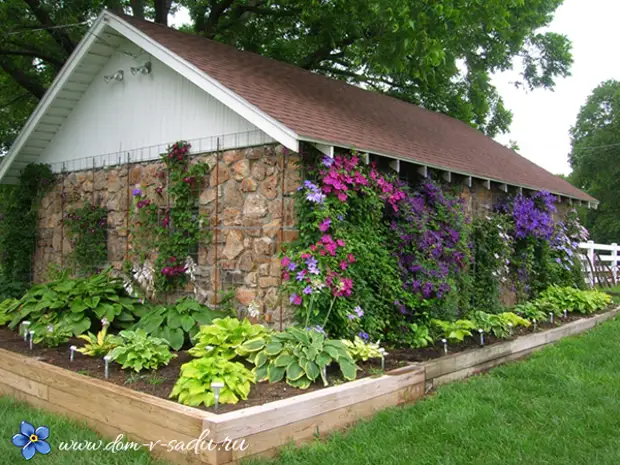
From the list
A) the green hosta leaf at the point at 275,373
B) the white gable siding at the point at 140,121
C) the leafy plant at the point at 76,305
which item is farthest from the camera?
the white gable siding at the point at 140,121

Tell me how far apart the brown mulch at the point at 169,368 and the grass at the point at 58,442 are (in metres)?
0.49

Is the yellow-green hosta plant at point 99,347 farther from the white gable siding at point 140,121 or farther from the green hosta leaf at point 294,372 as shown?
the white gable siding at point 140,121

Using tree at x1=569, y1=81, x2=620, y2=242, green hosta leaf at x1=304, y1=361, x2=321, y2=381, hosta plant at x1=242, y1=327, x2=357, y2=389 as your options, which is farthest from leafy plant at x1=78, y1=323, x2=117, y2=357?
tree at x1=569, y1=81, x2=620, y2=242

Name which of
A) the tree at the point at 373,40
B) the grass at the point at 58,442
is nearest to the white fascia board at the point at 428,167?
the tree at the point at 373,40

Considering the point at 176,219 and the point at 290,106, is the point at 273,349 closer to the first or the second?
the point at 176,219

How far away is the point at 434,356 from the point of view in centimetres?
592

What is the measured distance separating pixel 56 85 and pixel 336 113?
4.54m

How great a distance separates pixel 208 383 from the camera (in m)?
4.12

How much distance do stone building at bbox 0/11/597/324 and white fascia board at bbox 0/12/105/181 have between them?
Answer: 2 cm

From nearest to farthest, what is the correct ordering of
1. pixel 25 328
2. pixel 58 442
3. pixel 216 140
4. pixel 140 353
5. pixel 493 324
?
pixel 58 442 → pixel 140 353 → pixel 25 328 → pixel 216 140 → pixel 493 324

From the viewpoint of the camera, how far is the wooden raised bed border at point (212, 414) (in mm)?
3621

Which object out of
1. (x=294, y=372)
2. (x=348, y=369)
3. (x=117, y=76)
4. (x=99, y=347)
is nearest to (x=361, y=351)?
(x=348, y=369)

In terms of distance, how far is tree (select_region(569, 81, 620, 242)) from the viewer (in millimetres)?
34594

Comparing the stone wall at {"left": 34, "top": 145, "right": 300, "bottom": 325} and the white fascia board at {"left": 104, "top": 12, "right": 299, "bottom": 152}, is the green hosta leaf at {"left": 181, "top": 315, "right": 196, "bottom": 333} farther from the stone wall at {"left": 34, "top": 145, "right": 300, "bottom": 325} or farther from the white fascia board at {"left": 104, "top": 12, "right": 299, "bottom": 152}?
the white fascia board at {"left": 104, "top": 12, "right": 299, "bottom": 152}
